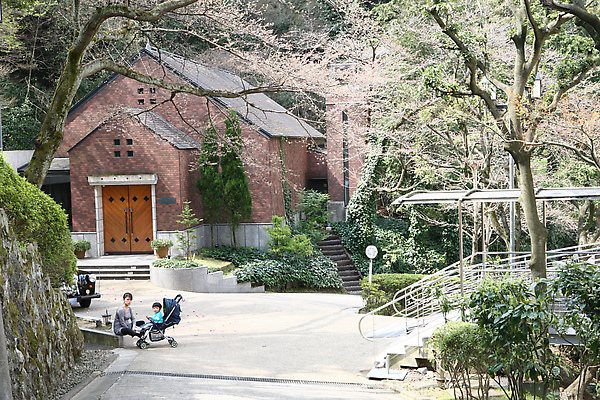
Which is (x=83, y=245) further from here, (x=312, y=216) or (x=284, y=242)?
(x=312, y=216)

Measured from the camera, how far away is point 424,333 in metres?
11.5

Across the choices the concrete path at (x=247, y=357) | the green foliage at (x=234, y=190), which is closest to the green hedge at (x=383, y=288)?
the concrete path at (x=247, y=357)

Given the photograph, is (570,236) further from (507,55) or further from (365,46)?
(365,46)

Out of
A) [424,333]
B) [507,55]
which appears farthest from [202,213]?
[424,333]

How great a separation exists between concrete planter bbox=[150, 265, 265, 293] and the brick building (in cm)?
264

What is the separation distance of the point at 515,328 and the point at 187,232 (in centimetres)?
1534

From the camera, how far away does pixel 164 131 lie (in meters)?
22.9

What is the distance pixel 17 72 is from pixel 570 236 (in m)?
28.1

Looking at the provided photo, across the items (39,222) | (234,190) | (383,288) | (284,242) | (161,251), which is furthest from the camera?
→ (234,190)

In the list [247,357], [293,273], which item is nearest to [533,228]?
[247,357]

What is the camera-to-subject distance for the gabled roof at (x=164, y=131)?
73.1 feet

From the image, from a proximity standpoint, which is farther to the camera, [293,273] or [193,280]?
[293,273]

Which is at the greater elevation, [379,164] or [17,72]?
[17,72]

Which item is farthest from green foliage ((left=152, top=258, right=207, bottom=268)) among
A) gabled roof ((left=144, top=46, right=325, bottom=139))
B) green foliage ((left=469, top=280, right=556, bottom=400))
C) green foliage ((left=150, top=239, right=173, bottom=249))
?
green foliage ((left=469, top=280, right=556, bottom=400))
